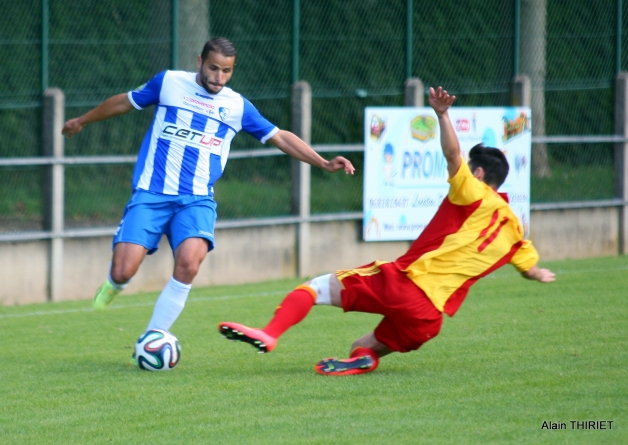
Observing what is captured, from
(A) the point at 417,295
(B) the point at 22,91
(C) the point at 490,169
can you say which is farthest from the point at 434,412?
(B) the point at 22,91

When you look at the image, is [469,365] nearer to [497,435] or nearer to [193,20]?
[497,435]

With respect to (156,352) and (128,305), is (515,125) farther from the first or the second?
(156,352)

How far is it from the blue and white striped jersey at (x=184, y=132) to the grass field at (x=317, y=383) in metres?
1.16

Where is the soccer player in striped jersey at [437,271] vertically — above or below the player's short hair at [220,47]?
below

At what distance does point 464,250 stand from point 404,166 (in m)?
6.08

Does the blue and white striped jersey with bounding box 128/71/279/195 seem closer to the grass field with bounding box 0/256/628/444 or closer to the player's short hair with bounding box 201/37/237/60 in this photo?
the player's short hair with bounding box 201/37/237/60

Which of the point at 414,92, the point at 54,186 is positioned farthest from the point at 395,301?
the point at 414,92

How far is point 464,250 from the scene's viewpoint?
608 centimetres

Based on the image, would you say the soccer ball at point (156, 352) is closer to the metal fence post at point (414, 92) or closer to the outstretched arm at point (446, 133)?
the outstretched arm at point (446, 133)

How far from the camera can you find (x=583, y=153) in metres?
14.4

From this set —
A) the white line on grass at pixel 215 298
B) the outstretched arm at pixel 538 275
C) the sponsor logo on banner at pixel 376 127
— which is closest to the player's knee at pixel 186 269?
the outstretched arm at pixel 538 275

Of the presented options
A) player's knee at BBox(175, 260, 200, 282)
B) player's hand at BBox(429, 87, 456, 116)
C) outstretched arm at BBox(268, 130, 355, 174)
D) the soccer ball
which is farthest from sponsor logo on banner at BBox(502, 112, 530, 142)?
the soccer ball

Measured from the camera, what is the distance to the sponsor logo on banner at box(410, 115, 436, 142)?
12156mm

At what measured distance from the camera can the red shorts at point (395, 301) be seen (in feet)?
19.7
